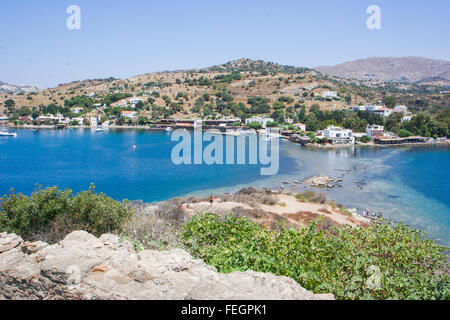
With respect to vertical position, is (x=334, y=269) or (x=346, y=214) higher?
(x=334, y=269)

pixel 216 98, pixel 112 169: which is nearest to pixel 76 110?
pixel 216 98

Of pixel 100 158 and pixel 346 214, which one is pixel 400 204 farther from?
pixel 100 158

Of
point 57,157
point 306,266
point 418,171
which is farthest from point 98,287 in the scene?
point 57,157

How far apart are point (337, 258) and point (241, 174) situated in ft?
74.3

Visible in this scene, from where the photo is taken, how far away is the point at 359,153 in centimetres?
3822

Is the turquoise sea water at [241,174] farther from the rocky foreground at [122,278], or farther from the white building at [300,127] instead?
the rocky foreground at [122,278]

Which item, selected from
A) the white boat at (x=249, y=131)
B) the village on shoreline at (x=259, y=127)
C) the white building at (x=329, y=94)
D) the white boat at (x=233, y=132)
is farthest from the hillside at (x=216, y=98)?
the white boat at (x=233, y=132)

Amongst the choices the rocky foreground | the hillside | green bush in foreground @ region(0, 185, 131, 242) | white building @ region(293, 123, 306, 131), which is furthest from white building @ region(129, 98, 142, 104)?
the rocky foreground

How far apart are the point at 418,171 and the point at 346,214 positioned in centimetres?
1675

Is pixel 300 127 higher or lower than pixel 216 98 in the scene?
lower

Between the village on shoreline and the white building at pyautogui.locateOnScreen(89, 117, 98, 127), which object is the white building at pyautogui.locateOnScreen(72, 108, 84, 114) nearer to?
the village on shoreline

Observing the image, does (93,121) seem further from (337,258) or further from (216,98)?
(337,258)

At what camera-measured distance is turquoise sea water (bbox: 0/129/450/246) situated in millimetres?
20531

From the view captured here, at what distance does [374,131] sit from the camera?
47219 mm
